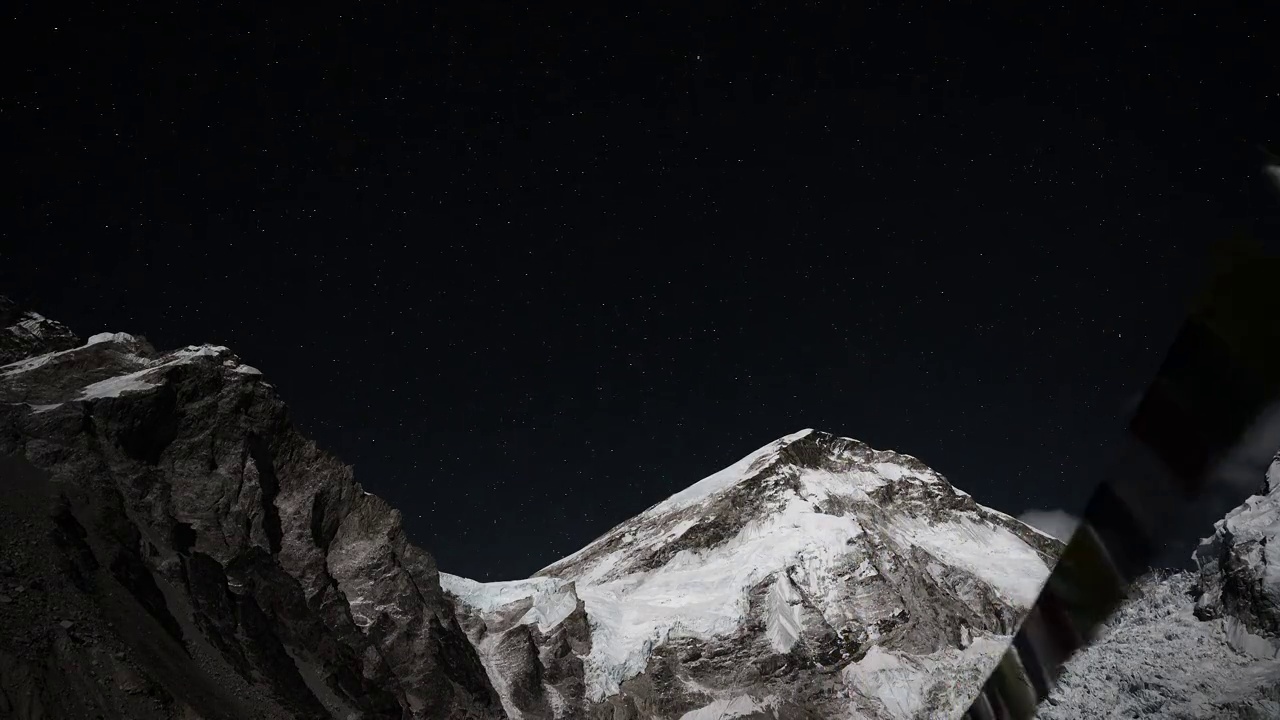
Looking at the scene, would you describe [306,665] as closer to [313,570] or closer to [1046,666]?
[313,570]

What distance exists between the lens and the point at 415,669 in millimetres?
69812

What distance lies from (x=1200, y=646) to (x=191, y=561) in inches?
2282

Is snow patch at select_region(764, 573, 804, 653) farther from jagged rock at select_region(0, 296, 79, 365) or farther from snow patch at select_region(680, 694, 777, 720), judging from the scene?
jagged rock at select_region(0, 296, 79, 365)

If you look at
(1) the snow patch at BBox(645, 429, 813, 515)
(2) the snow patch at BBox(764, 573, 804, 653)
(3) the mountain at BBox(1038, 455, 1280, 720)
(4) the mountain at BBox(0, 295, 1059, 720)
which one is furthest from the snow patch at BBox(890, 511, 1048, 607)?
(3) the mountain at BBox(1038, 455, 1280, 720)

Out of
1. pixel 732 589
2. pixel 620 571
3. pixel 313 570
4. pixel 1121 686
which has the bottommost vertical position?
pixel 620 571

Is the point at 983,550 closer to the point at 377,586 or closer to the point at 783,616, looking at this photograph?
the point at 783,616

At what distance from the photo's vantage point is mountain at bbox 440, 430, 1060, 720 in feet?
368

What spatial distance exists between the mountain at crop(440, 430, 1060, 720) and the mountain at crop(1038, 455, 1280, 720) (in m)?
91.3

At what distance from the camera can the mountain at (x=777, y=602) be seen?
11225 centimetres

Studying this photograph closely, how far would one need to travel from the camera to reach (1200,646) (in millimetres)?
5230

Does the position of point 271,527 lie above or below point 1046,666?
below

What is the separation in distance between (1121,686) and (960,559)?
6757 inches

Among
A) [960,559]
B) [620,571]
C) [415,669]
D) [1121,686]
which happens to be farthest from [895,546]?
[1121,686]

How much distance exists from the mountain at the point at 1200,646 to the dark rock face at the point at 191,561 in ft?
107
